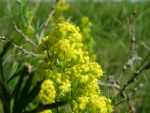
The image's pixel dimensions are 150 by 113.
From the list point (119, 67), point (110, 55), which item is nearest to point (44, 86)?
point (119, 67)

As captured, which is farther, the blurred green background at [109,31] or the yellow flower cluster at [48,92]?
the blurred green background at [109,31]

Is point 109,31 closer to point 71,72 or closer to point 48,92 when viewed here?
point 71,72

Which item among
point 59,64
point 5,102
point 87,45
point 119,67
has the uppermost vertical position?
point 119,67

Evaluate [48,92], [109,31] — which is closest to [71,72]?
[48,92]

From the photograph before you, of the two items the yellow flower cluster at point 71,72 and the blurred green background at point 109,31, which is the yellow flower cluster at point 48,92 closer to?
the yellow flower cluster at point 71,72

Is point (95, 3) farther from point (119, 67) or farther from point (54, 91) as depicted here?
point (54, 91)

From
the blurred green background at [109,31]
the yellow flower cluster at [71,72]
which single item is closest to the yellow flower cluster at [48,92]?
the yellow flower cluster at [71,72]

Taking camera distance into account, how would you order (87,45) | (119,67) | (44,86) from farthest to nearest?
(119,67)
(87,45)
(44,86)

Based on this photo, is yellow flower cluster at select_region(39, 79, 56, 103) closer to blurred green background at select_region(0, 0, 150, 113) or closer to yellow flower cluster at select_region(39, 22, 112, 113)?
yellow flower cluster at select_region(39, 22, 112, 113)
